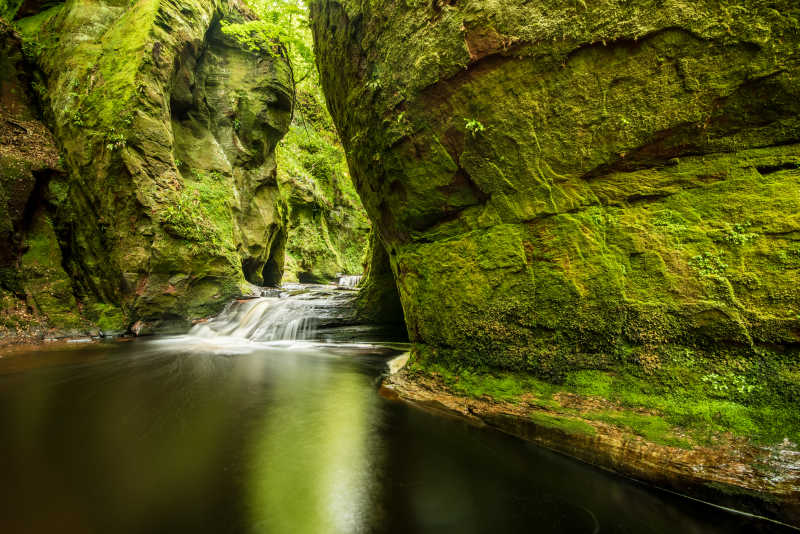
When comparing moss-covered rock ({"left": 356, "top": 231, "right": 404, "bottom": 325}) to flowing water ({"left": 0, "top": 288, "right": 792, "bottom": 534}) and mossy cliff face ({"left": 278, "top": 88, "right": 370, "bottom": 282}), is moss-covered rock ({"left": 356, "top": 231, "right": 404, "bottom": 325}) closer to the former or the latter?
flowing water ({"left": 0, "top": 288, "right": 792, "bottom": 534})

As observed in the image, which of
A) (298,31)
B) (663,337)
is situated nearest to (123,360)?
(663,337)

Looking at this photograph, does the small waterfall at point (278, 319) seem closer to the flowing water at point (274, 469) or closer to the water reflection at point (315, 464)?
the flowing water at point (274, 469)

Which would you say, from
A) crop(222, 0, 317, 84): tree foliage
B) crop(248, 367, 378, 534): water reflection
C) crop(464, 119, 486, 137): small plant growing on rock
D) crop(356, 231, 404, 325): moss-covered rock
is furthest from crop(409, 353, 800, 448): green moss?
crop(222, 0, 317, 84): tree foliage

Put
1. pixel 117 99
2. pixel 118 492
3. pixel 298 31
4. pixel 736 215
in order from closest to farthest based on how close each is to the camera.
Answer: pixel 118 492
pixel 736 215
pixel 117 99
pixel 298 31

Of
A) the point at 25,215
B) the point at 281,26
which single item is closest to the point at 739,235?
the point at 25,215

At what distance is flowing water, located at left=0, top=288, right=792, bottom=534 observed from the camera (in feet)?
7.57

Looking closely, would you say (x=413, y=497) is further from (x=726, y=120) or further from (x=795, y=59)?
(x=795, y=59)

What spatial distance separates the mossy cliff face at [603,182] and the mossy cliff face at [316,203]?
628 inches

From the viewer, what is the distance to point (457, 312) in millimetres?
4488

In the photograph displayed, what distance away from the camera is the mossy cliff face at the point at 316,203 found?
21.1m

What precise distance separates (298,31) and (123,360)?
36.7 feet

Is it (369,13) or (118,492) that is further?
(369,13)

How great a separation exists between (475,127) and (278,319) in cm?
736

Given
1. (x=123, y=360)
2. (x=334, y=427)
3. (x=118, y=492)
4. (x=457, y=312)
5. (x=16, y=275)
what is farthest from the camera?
(x=16, y=275)
